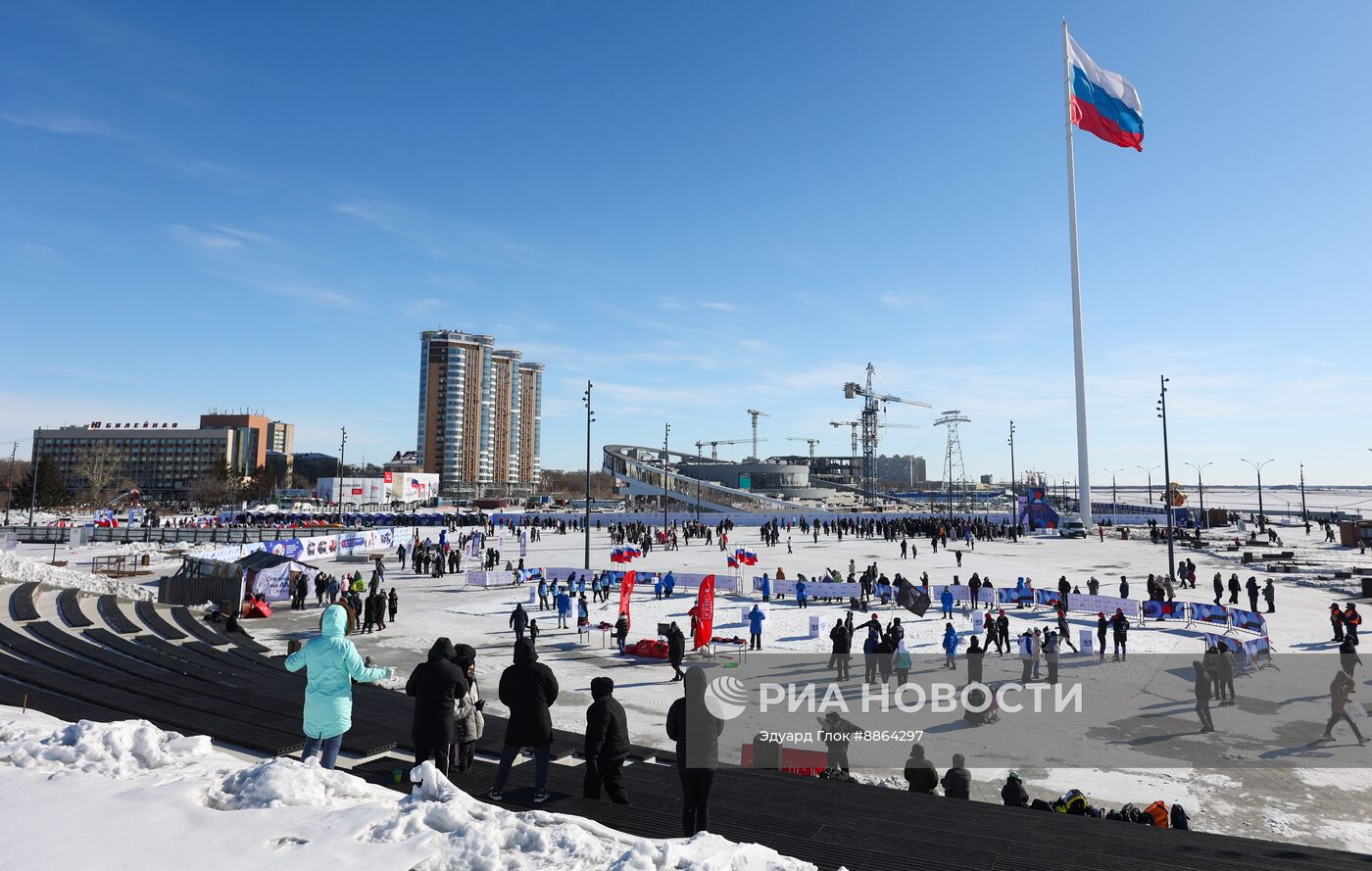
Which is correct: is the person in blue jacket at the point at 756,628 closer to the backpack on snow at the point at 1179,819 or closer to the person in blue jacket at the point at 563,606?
the person in blue jacket at the point at 563,606

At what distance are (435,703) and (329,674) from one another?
86 centimetres

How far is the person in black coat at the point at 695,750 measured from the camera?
5.05 m

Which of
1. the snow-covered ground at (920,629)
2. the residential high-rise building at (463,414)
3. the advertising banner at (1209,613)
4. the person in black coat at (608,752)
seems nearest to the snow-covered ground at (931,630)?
the snow-covered ground at (920,629)

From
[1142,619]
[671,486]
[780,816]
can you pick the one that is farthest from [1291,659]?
[671,486]

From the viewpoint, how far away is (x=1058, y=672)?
15.2 metres

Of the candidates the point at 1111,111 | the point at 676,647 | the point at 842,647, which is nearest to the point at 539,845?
the point at 676,647

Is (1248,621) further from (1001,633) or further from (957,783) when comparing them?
(957,783)

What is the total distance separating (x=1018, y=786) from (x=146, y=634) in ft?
52.2

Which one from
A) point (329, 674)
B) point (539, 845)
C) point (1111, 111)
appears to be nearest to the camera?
point (539, 845)

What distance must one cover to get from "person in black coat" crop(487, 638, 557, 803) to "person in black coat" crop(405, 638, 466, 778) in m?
0.45

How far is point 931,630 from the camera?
19.7 m

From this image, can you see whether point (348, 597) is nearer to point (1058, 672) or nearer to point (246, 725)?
point (246, 725)

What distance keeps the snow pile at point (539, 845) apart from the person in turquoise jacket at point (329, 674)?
3.85 ft

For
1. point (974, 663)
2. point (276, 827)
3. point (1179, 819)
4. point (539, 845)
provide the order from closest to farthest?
1. point (539, 845)
2. point (276, 827)
3. point (1179, 819)
4. point (974, 663)
